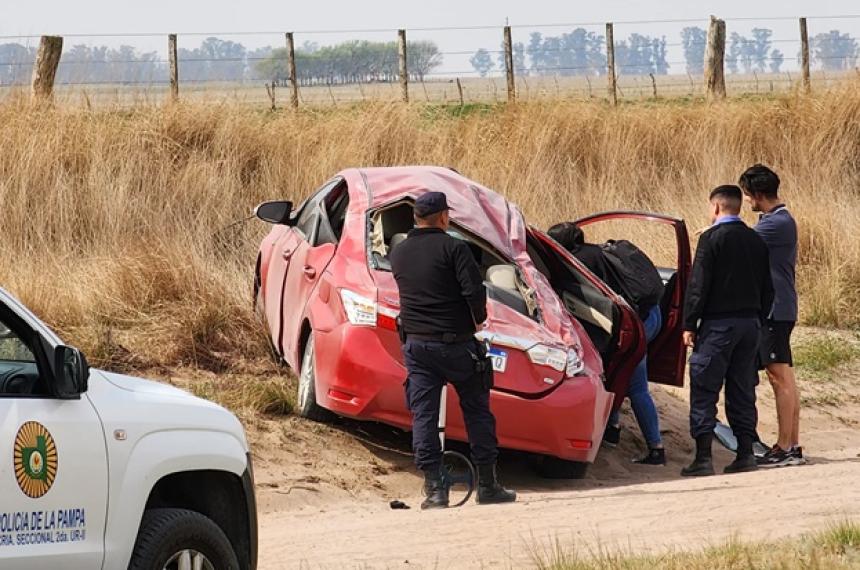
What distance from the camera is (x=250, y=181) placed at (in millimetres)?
17547

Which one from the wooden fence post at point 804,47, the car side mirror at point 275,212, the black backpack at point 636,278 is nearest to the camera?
the black backpack at point 636,278

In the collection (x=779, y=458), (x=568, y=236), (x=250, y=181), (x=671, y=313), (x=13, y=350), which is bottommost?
(x=779, y=458)

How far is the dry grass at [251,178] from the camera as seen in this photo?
13367 mm

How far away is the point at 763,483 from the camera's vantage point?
9.79 m

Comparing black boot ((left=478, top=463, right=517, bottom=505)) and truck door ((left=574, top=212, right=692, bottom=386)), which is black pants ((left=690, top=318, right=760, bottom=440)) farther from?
black boot ((left=478, top=463, right=517, bottom=505))

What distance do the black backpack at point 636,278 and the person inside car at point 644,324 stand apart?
40mm

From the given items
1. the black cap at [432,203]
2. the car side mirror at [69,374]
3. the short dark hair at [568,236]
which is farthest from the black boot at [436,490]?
the car side mirror at [69,374]

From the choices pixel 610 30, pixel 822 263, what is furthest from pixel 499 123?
pixel 610 30

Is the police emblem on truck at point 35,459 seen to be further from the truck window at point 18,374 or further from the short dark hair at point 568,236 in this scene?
the short dark hair at point 568,236

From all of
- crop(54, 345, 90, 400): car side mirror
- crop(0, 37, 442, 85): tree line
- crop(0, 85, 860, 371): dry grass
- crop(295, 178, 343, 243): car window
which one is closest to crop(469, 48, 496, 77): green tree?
crop(0, 37, 442, 85): tree line

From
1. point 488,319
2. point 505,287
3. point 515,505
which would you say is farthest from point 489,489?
point 505,287

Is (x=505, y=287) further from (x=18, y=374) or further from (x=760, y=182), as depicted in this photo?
(x=18, y=374)

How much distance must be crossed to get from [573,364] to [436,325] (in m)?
1.32

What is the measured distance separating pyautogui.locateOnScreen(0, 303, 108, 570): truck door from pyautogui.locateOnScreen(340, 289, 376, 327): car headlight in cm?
452
